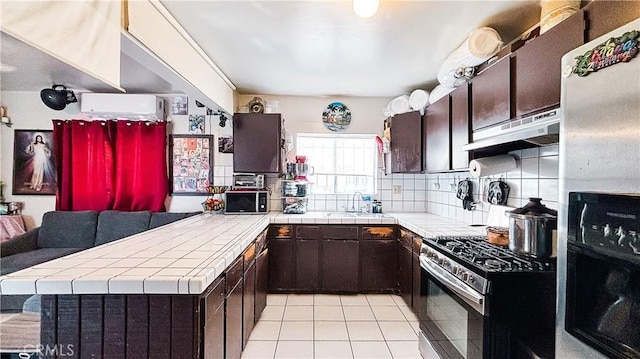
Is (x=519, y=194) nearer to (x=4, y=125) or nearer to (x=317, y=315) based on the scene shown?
(x=317, y=315)

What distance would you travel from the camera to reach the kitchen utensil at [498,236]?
193cm

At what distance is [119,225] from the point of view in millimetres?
3484

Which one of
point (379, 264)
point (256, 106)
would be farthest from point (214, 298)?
point (256, 106)

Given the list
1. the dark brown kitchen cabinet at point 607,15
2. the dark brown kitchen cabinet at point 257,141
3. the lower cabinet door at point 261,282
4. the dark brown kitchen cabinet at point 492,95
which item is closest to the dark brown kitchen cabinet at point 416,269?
the dark brown kitchen cabinet at point 492,95

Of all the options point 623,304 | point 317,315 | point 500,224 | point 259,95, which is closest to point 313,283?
point 317,315

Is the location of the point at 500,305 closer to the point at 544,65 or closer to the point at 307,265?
the point at 544,65

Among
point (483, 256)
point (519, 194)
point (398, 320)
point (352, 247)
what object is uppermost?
point (519, 194)

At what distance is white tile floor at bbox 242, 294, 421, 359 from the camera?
2.32 meters

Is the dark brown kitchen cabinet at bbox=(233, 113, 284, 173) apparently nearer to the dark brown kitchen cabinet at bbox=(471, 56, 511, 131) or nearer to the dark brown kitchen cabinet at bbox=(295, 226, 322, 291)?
the dark brown kitchen cabinet at bbox=(295, 226, 322, 291)

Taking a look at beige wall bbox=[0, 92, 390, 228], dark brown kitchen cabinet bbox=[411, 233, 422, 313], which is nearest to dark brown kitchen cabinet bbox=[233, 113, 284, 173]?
beige wall bbox=[0, 92, 390, 228]

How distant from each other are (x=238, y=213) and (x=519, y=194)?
272 cm

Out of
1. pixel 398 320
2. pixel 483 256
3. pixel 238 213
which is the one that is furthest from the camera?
pixel 238 213

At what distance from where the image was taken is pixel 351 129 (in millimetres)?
3998

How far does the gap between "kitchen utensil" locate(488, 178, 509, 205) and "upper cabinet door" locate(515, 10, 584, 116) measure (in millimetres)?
830
